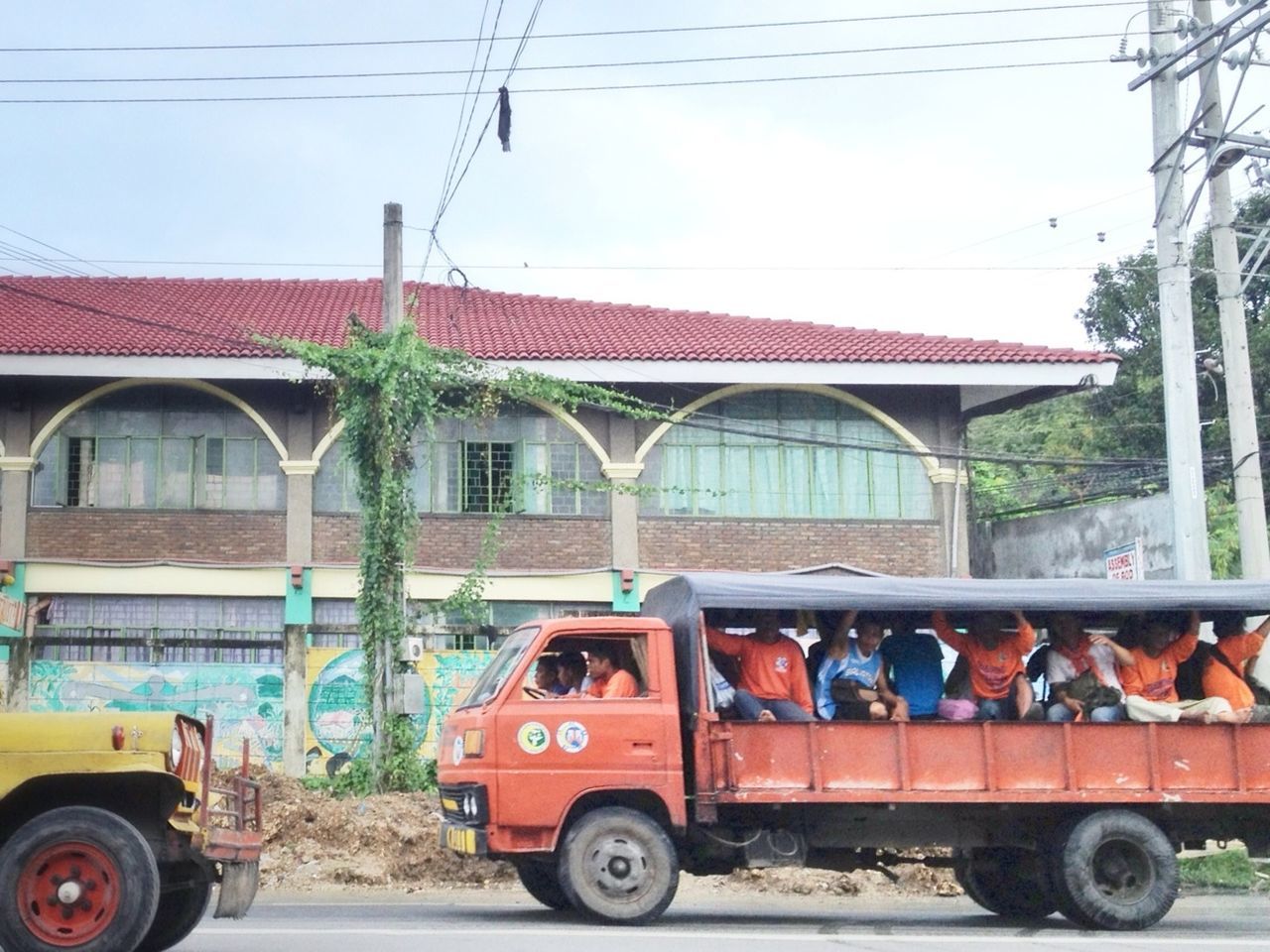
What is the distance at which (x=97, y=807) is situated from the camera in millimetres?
8023

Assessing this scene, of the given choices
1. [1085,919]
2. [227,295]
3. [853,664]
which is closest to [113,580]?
[227,295]

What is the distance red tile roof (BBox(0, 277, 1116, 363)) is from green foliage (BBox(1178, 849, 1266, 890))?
434 inches

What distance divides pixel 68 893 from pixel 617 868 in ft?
13.0

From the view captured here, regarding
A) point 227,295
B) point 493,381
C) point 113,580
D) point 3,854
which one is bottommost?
point 3,854

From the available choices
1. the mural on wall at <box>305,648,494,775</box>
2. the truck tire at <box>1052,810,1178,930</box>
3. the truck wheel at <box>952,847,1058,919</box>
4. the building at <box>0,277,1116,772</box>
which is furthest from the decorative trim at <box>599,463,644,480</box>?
the truck tire at <box>1052,810,1178,930</box>

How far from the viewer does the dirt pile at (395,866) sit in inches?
552

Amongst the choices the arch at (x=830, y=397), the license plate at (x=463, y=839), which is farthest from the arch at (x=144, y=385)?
the license plate at (x=463, y=839)

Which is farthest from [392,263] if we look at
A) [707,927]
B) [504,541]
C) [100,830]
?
[100,830]

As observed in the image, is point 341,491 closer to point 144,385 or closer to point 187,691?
point 144,385

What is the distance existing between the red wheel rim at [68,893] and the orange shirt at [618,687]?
13.3ft

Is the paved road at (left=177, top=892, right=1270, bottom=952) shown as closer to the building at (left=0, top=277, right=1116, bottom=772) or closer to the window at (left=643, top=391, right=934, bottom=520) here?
the building at (left=0, top=277, right=1116, bottom=772)

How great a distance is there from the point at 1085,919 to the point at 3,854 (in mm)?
7155

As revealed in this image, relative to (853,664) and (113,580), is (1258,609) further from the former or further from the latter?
(113,580)

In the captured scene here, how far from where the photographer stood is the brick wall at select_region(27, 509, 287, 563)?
24625 mm
